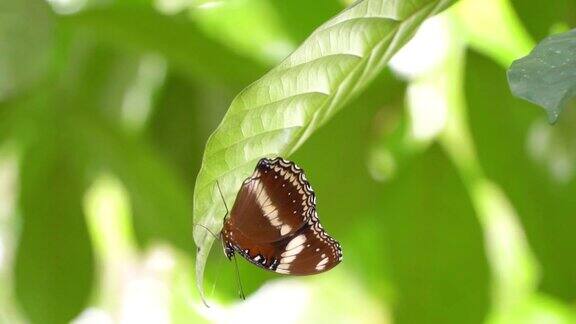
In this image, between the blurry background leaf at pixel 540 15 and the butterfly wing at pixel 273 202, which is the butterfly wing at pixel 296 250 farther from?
the blurry background leaf at pixel 540 15

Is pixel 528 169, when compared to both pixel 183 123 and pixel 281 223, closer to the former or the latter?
pixel 183 123

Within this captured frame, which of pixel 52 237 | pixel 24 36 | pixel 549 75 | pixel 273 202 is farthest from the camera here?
pixel 52 237

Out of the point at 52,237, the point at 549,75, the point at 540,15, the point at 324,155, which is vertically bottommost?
the point at 52,237

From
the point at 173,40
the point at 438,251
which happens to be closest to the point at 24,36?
the point at 173,40

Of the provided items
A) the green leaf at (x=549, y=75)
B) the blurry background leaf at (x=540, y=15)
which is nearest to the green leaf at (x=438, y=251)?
the blurry background leaf at (x=540, y=15)

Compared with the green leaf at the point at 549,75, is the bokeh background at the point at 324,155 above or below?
below

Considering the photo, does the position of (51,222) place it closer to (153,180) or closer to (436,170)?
(153,180)

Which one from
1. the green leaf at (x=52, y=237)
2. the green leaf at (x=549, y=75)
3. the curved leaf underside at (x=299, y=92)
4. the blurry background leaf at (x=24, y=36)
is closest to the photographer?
the green leaf at (x=549, y=75)
